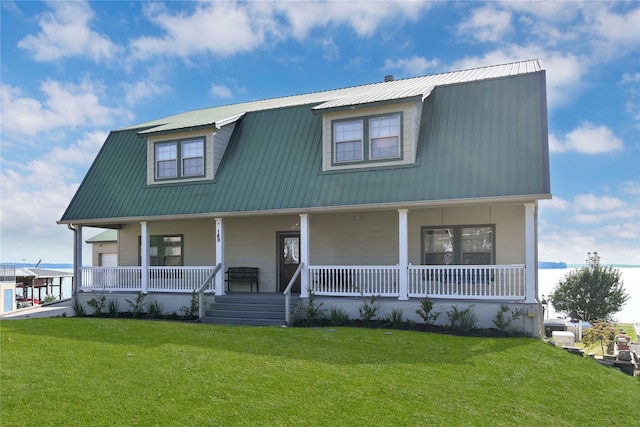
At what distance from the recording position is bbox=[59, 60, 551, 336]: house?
1205cm

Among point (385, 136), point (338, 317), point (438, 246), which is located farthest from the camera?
point (438, 246)

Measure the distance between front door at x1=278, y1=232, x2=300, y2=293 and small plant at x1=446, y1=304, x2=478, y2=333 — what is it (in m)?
5.84

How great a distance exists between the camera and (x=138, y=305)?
49.0 ft

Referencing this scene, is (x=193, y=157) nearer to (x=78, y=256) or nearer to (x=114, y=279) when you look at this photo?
(x=114, y=279)

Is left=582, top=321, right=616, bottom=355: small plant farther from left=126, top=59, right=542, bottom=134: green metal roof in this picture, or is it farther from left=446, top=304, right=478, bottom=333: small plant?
left=126, top=59, right=542, bottom=134: green metal roof

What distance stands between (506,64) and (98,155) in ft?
51.5

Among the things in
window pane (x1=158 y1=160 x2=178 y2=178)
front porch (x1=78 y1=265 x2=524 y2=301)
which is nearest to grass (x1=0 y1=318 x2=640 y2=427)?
front porch (x1=78 y1=265 x2=524 y2=301)

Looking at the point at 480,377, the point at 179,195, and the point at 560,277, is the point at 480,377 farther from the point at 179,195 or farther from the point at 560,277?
the point at 560,277

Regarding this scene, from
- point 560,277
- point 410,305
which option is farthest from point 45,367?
point 560,277

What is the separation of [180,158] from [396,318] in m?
8.92

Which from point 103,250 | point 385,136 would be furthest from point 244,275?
point 103,250

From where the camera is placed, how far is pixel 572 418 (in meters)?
6.64

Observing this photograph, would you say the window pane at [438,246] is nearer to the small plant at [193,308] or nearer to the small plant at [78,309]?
the small plant at [193,308]

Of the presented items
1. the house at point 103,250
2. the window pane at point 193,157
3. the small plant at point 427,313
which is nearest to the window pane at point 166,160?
the window pane at point 193,157
